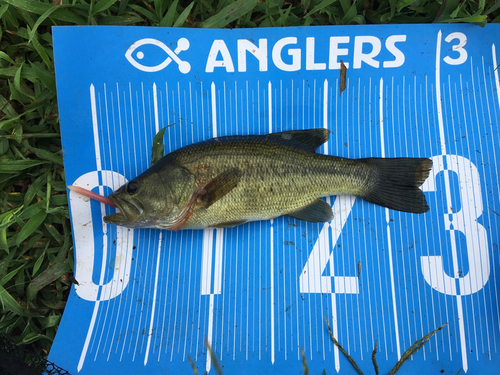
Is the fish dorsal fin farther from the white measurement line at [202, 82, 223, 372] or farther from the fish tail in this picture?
the white measurement line at [202, 82, 223, 372]

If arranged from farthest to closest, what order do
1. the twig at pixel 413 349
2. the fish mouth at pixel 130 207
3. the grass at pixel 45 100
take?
1. the grass at pixel 45 100
2. the twig at pixel 413 349
3. the fish mouth at pixel 130 207

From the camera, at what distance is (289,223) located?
2604 millimetres

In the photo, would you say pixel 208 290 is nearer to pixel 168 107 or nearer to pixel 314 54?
pixel 168 107

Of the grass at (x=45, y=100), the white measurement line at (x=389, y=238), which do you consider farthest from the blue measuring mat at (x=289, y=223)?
the grass at (x=45, y=100)

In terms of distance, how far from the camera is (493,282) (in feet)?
8.27

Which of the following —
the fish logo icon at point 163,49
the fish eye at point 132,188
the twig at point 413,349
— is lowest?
the twig at point 413,349

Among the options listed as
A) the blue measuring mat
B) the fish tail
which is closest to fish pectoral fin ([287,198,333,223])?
the blue measuring mat

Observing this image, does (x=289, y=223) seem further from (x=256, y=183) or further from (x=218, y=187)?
(x=218, y=187)

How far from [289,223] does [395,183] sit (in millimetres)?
899

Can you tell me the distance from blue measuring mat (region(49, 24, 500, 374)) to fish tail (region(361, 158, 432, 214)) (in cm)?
17

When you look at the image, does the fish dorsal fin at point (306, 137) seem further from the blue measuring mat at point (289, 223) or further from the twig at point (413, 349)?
the twig at point (413, 349)

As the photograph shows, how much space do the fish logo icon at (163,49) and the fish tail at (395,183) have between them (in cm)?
174

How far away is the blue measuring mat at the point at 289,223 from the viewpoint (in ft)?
8.14

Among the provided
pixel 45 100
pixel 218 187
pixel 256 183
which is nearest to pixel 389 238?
pixel 256 183
